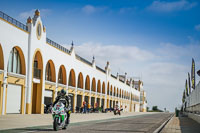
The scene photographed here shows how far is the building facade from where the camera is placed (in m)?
25.4

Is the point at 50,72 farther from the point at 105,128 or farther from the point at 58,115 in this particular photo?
the point at 58,115

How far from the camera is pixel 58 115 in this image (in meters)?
11.9

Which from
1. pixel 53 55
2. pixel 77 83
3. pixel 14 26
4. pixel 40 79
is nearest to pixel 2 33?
pixel 14 26

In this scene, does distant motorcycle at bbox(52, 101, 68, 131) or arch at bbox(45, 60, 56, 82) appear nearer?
distant motorcycle at bbox(52, 101, 68, 131)

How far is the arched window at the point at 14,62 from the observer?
1060 inches

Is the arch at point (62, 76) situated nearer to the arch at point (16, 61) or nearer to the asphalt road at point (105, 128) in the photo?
the arch at point (16, 61)

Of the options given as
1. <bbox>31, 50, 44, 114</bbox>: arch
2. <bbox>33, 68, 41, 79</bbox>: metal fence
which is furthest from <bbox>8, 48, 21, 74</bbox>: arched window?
<bbox>31, 50, 44, 114</bbox>: arch

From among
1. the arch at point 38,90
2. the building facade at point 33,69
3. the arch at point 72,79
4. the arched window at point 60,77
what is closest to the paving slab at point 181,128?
the building facade at point 33,69

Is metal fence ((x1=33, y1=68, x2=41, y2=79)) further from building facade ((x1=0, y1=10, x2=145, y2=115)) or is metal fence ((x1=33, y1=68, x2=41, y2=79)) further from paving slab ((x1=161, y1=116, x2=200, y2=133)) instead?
paving slab ((x1=161, y1=116, x2=200, y2=133))

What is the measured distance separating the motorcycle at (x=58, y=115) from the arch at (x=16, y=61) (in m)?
15.7

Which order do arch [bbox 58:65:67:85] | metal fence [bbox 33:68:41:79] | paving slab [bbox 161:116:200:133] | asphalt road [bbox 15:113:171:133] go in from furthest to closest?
arch [bbox 58:65:67:85]
metal fence [bbox 33:68:41:79]
paving slab [bbox 161:116:200:133]
asphalt road [bbox 15:113:171:133]

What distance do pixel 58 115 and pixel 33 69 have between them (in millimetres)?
19749

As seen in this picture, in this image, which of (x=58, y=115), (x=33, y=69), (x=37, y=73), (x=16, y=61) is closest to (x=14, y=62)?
(x=16, y=61)

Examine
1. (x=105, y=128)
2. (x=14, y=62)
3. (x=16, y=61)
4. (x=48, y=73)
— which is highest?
(x=16, y=61)
